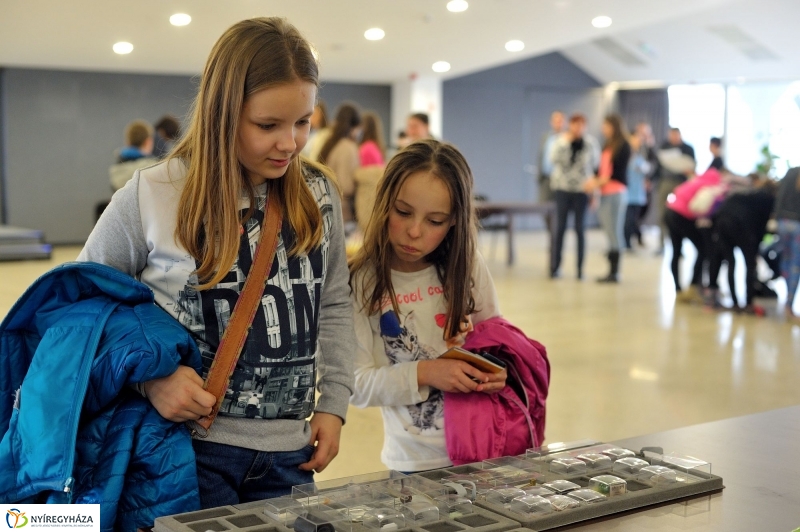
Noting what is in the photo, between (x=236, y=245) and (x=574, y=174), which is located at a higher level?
(x=574, y=174)

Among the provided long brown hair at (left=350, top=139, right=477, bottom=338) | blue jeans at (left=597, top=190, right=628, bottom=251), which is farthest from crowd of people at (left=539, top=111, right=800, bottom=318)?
long brown hair at (left=350, top=139, right=477, bottom=338)

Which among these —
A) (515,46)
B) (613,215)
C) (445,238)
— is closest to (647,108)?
(515,46)

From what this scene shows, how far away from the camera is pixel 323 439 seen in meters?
1.56

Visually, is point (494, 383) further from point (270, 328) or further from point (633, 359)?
point (633, 359)

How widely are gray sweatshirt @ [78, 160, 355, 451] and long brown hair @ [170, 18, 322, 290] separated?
0.03 metres

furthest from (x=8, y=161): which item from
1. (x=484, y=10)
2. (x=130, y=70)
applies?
(x=484, y=10)

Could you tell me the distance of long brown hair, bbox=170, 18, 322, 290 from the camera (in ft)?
4.55

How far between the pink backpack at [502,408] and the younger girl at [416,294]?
43mm

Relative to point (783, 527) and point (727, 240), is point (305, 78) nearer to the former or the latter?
point (783, 527)

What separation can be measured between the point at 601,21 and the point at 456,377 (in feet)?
32.5

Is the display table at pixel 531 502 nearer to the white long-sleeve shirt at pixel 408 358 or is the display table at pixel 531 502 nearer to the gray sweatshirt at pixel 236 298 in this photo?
the gray sweatshirt at pixel 236 298

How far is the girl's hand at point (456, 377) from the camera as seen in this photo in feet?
5.71

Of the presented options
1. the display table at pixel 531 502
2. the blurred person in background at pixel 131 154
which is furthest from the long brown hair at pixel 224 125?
the blurred person in background at pixel 131 154

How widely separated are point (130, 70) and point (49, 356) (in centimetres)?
1232
